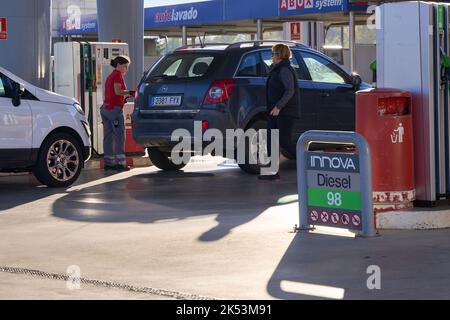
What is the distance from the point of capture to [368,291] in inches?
271

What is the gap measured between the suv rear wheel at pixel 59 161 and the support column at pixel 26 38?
3.33 m

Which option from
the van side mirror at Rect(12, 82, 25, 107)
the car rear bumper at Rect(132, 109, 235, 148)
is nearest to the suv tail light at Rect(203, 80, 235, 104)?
the car rear bumper at Rect(132, 109, 235, 148)

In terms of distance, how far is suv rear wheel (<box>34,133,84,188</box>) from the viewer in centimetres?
1348

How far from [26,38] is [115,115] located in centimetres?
232

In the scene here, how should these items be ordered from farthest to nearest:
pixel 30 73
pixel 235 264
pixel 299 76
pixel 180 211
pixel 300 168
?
pixel 30 73, pixel 299 76, pixel 180 211, pixel 300 168, pixel 235 264

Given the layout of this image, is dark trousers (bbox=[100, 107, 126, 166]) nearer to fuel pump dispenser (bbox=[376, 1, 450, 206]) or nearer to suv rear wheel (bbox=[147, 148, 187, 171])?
suv rear wheel (bbox=[147, 148, 187, 171])

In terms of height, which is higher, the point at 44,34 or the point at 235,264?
the point at 44,34

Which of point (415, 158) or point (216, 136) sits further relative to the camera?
point (216, 136)

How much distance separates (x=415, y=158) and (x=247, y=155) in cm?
489

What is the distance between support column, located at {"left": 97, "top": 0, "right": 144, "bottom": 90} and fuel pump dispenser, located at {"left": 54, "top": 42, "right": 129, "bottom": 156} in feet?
10.7
